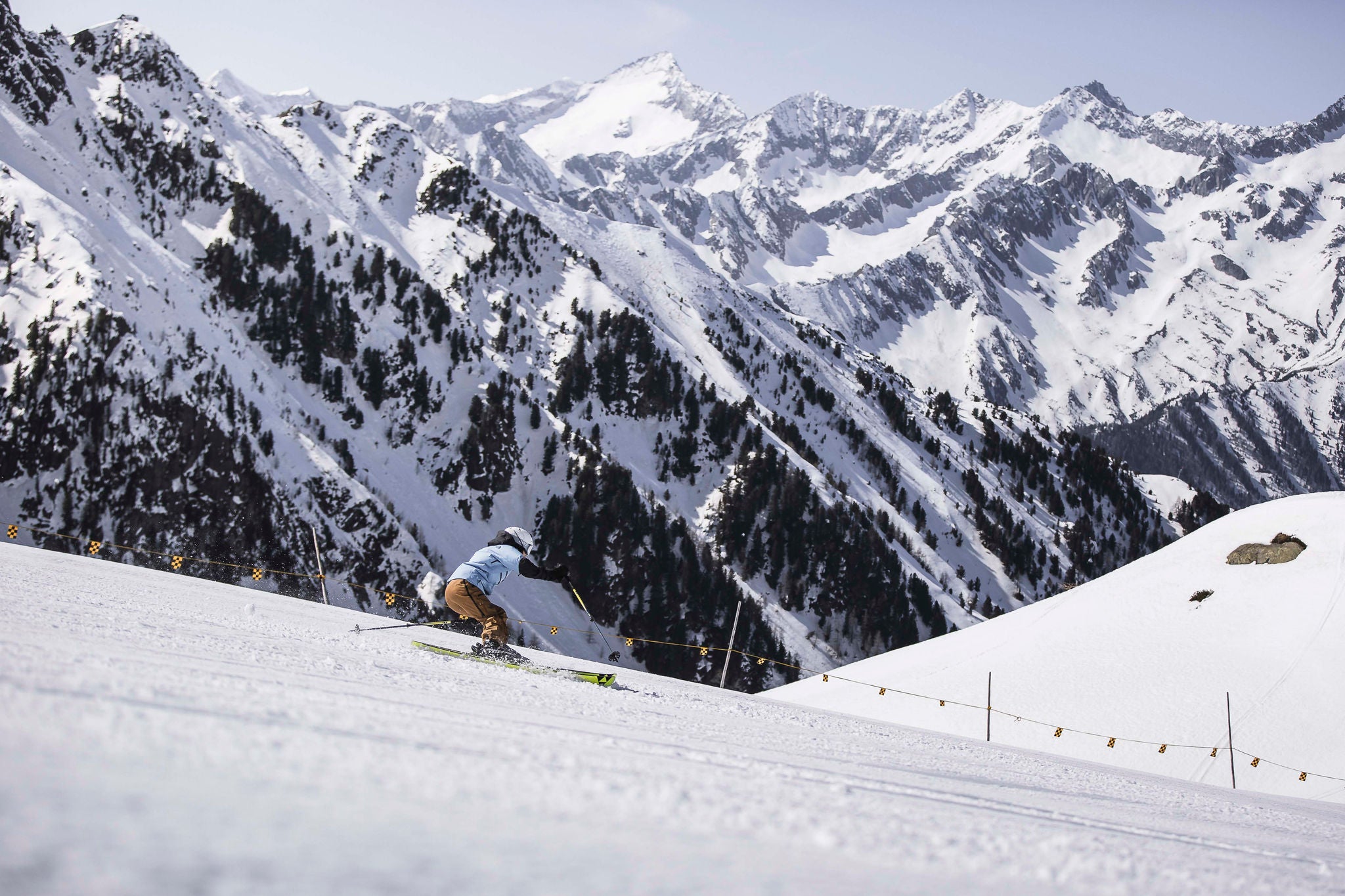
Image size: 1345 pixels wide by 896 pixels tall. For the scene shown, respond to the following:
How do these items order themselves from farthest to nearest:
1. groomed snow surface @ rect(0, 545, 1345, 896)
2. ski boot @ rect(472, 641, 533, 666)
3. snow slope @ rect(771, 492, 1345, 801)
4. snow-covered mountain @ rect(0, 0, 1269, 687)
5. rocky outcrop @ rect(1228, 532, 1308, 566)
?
snow-covered mountain @ rect(0, 0, 1269, 687) → rocky outcrop @ rect(1228, 532, 1308, 566) → snow slope @ rect(771, 492, 1345, 801) → ski boot @ rect(472, 641, 533, 666) → groomed snow surface @ rect(0, 545, 1345, 896)

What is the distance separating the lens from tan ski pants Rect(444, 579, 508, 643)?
11.4 meters

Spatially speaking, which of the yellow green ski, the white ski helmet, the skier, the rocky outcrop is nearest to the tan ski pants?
the skier

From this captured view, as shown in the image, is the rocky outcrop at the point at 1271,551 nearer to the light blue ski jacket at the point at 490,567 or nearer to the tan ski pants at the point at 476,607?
the light blue ski jacket at the point at 490,567

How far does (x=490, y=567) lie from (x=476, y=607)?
591 millimetres

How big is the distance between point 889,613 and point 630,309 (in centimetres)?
5376

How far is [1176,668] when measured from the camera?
25.0m

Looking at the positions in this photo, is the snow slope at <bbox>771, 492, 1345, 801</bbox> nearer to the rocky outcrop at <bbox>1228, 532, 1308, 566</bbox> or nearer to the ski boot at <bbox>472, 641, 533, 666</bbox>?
the rocky outcrop at <bbox>1228, 532, 1308, 566</bbox>

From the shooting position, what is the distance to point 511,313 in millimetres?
107938

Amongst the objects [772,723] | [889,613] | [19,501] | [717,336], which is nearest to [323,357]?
[19,501]

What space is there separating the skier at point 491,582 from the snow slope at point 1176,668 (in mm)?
16912

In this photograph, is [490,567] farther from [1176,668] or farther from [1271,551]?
[1271,551]

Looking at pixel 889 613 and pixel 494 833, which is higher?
pixel 889 613

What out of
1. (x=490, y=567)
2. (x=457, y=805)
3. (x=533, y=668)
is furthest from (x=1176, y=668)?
(x=457, y=805)

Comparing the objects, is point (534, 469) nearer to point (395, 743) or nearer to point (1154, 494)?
point (395, 743)
